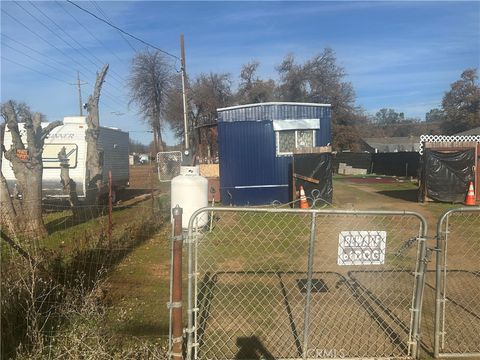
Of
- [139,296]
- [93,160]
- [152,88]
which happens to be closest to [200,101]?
[152,88]

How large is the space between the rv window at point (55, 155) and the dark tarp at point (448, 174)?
12.0 meters

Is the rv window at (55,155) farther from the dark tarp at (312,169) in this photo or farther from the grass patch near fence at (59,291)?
the dark tarp at (312,169)

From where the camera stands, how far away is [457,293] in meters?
5.61

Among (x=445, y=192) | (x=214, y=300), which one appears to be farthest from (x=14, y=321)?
(x=445, y=192)

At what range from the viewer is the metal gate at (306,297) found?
156 inches

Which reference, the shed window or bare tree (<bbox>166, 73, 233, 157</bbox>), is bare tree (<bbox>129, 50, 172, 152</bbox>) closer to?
bare tree (<bbox>166, 73, 233, 157</bbox>)

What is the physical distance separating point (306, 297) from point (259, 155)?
36.7ft

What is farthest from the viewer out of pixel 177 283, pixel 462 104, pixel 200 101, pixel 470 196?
pixel 462 104

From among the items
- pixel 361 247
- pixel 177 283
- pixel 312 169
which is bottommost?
pixel 177 283

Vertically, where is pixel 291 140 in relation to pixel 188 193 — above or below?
above

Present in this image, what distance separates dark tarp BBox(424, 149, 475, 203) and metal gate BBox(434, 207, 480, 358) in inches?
242

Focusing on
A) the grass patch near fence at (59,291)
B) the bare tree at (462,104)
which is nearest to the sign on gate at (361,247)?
the grass patch near fence at (59,291)

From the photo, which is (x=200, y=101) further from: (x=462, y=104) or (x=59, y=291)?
(x=59, y=291)

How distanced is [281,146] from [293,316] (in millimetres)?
10631
